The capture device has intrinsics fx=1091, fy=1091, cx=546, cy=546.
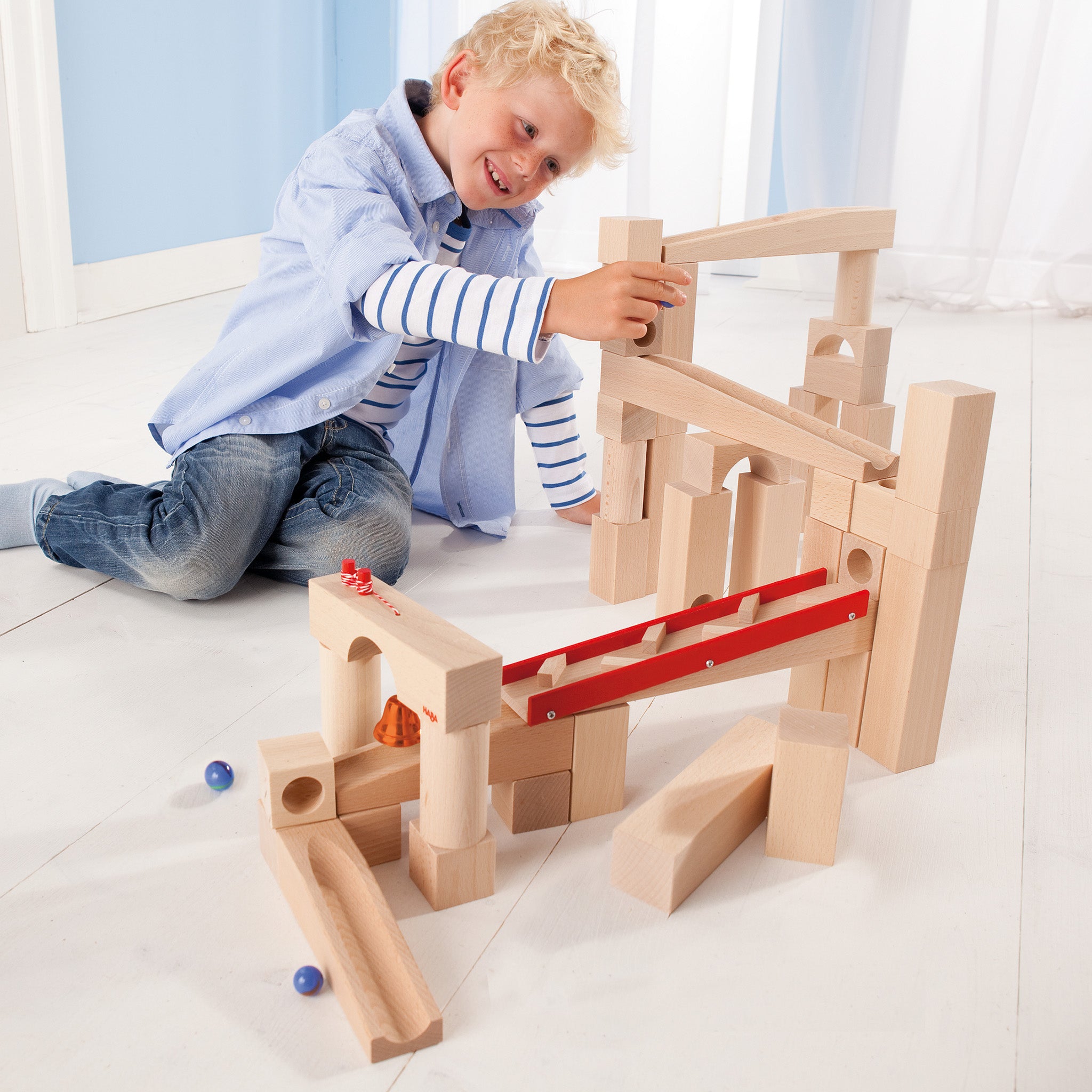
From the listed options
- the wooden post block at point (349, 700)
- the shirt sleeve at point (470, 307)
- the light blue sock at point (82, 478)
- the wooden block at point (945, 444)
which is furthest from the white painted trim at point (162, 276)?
the wooden block at point (945, 444)

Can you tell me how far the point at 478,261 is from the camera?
40.3 inches

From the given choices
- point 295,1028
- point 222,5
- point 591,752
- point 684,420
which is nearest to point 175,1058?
point 295,1028

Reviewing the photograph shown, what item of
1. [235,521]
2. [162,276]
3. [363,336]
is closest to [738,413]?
[363,336]

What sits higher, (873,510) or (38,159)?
(38,159)

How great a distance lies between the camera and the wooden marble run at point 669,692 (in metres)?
0.51

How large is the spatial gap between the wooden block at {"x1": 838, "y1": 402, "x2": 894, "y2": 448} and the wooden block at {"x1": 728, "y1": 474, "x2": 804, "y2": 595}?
11 centimetres

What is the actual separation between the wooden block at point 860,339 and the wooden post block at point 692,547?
0.68ft

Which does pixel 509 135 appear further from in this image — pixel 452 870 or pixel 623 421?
pixel 452 870

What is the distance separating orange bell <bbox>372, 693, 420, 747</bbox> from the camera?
575 mm

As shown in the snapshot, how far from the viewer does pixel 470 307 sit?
2.50ft

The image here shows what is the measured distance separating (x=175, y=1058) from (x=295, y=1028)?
5 cm

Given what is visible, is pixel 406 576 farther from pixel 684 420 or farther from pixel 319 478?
pixel 684 420

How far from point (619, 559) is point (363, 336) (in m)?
0.28

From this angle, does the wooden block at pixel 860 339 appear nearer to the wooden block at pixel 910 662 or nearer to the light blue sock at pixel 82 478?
the wooden block at pixel 910 662
